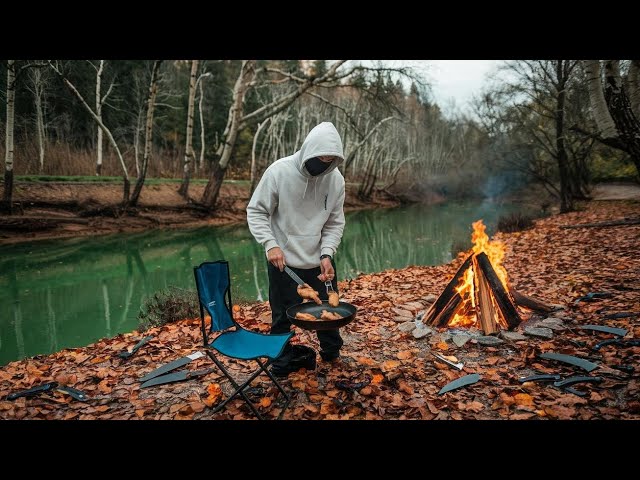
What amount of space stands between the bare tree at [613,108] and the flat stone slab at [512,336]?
16.0ft

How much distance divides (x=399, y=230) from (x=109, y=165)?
1828cm

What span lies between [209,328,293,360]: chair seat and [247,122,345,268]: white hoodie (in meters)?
0.74

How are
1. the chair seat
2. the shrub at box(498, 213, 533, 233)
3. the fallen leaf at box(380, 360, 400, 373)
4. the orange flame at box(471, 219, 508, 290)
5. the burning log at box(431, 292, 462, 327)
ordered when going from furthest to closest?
the shrub at box(498, 213, 533, 233) < the orange flame at box(471, 219, 508, 290) < the burning log at box(431, 292, 462, 327) < the fallen leaf at box(380, 360, 400, 373) < the chair seat

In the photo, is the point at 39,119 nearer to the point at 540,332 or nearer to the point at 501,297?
the point at 501,297

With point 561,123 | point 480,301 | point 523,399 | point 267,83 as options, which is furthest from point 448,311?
point 561,123

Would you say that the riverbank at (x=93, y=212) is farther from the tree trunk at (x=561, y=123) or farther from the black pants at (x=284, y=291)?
the tree trunk at (x=561, y=123)

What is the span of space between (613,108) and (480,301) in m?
→ 4.86

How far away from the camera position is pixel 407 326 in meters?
4.98

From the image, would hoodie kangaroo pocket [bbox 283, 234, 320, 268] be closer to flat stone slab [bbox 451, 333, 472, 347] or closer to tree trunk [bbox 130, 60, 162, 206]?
flat stone slab [bbox 451, 333, 472, 347]

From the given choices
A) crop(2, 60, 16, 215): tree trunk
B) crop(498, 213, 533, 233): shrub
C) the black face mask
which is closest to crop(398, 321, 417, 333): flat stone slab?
the black face mask

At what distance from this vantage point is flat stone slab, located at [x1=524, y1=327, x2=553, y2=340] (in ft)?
14.3

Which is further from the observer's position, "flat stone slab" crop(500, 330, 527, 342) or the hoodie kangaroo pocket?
"flat stone slab" crop(500, 330, 527, 342)

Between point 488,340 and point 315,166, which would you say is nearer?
point 315,166

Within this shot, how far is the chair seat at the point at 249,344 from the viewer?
3.00 metres
